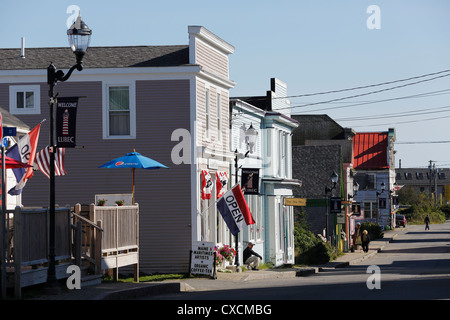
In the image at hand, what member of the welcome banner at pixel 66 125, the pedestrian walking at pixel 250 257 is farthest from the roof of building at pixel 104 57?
the pedestrian walking at pixel 250 257

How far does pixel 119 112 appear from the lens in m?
29.2

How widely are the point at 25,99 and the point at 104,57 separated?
10.1ft

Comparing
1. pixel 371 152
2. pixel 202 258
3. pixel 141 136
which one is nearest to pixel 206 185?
pixel 141 136

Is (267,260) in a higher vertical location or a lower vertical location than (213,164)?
lower

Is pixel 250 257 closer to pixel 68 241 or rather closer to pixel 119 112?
pixel 119 112

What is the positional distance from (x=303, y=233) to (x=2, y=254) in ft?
108

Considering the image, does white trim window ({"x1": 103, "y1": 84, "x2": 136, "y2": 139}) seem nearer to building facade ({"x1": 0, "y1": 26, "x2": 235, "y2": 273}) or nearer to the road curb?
building facade ({"x1": 0, "y1": 26, "x2": 235, "y2": 273})

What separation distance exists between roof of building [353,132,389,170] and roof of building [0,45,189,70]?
67462 mm

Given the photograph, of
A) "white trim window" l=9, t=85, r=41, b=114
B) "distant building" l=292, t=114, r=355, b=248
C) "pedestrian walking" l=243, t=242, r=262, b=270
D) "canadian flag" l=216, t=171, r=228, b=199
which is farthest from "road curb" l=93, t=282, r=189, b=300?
"distant building" l=292, t=114, r=355, b=248

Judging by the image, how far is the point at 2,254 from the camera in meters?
16.6
